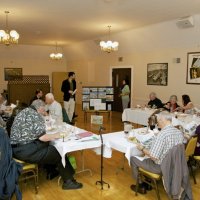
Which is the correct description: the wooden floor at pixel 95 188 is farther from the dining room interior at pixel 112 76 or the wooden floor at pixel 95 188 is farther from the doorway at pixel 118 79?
the doorway at pixel 118 79

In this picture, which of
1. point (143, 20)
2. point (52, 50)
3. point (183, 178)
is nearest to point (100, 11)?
point (143, 20)

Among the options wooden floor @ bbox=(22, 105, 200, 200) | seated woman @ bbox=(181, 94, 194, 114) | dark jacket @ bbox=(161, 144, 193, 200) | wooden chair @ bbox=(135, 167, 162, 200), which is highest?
seated woman @ bbox=(181, 94, 194, 114)

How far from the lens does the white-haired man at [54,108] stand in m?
4.48

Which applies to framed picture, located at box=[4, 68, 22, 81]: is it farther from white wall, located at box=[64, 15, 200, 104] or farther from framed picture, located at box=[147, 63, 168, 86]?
framed picture, located at box=[147, 63, 168, 86]

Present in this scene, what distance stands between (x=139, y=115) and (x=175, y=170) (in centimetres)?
361

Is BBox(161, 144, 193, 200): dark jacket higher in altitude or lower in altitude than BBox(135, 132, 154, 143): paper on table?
lower

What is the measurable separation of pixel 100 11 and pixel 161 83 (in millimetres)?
3444

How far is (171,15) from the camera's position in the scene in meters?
5.92

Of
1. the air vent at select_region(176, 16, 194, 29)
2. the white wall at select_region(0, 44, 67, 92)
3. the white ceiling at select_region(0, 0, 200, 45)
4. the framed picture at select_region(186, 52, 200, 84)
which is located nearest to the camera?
the white ceiling at select_region(0, 0, 200, 45)

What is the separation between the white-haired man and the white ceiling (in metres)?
1.97

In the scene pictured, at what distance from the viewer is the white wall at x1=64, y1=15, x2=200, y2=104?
22.5 feet

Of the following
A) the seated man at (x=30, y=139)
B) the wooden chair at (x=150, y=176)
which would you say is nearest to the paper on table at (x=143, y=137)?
the wooden chair at (x=150, y=176)

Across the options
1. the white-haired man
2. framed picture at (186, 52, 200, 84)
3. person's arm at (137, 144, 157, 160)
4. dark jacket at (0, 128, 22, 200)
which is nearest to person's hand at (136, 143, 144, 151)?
person's arm at (137, 144, 157, 160)

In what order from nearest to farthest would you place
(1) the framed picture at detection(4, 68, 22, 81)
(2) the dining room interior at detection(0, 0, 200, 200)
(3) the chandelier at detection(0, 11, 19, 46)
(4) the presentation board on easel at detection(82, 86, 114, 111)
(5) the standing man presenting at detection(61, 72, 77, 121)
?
(2) the dining room interior at detection(0, 0, 200, 200) < (3) the chandelier at detection(0, 11, 19, 46) < (5) the standing man presenting at detection(61, 72, 77, 121) < (4) the presentation board on easel at detection(82, 86, 114, 111) < (1) the framed picture at detection(4, 68, 22, 81)
